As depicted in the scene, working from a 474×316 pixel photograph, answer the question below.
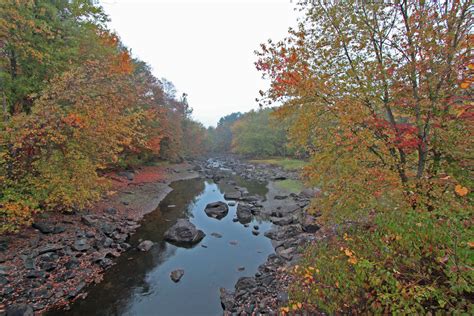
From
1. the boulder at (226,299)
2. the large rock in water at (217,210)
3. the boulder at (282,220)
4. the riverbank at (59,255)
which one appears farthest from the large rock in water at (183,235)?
the boulder at (282,220)

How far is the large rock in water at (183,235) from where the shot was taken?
14.3 meters

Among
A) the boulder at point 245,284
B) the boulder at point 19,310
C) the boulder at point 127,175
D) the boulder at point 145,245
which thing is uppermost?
the boulder at point 127,175

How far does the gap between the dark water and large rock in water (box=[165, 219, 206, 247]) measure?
44 cm

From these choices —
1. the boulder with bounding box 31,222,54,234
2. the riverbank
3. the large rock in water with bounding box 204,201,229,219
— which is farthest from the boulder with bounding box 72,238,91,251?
the large rock in water with bounding box 204,201,229,219

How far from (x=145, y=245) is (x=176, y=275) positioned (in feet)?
11.3

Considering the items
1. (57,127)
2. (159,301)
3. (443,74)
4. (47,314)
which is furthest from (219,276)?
(443,74)

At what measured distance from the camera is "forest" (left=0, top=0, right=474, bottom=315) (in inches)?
147

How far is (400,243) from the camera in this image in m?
3.94

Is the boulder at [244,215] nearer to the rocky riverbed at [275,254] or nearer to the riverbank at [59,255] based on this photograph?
the rocky riverbed at [275,254]

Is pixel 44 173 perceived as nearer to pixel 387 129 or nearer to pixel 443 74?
pixel 387 129

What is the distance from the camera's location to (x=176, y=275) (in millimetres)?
10797

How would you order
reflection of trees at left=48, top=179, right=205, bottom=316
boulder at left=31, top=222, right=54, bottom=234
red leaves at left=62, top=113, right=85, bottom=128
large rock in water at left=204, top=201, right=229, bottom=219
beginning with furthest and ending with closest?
large rock in water at left=204, top=201, right=229, bottom=219 < boulder at left=31, top=222, right=54, bottom=234 < red leaves at left=62, top=113, right=85, bottom=128 < reflection of trees at left=48, top=179, right=205, bottom=316

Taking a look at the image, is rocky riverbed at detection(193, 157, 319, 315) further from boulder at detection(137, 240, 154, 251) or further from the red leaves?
the red leaves

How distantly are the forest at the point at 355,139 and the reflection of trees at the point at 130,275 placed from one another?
4.24 metres
